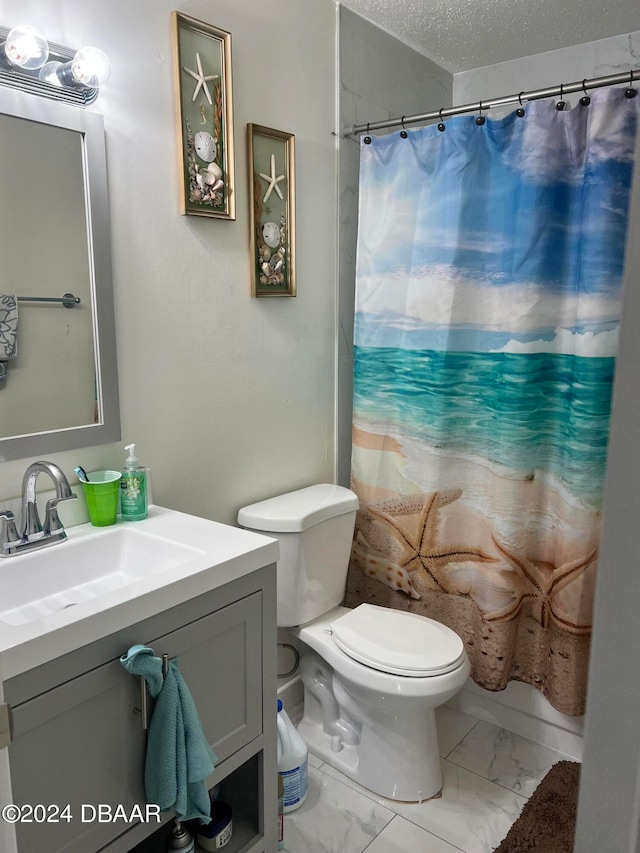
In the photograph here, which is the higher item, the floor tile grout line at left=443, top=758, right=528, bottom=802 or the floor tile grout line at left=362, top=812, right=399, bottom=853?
the floor tile grout line at left=362, top=812, right=399, bottom=853

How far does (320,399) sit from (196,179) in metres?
A: 0.88

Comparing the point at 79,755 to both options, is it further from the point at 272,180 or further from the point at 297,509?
the point at 272,180

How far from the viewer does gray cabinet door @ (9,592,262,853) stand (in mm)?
1083

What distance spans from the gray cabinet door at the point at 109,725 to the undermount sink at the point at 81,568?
0.66 feet

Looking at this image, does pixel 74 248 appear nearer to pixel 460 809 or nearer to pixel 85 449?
pixel 85 449

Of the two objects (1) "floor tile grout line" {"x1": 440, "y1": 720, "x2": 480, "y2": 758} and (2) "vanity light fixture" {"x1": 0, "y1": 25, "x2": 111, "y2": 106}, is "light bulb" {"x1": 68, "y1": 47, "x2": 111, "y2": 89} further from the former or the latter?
(1) "floor tile grout line" {"x1": 440, "y1": 720, "x2": 480, "y2": 758}

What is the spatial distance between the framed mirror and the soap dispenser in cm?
10

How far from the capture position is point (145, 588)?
1233 mm

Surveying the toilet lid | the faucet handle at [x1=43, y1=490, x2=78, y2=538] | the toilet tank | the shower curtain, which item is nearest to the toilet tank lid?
the toilet tank

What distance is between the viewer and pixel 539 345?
2.02 m

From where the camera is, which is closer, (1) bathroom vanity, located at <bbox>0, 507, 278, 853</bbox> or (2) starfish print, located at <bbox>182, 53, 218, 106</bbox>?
(1) bathroom vanity, located at <bbox>0, 507, 278, 853</bbox>

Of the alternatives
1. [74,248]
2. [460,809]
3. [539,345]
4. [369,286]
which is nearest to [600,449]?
[539,345]

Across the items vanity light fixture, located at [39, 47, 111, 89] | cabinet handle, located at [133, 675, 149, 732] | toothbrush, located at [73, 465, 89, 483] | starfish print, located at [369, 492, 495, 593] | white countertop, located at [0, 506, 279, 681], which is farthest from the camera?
starfish print, located at [369, 492, 495, 593]

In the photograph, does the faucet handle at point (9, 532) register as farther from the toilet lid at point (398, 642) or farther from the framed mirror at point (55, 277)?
the toilet lid at point (398, 642)
